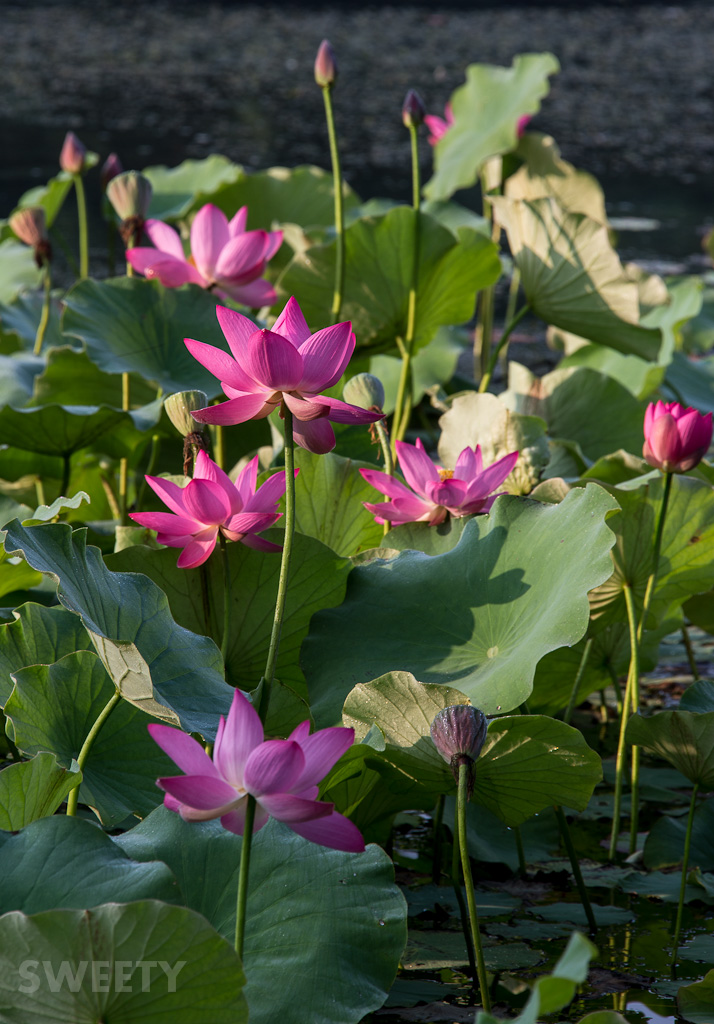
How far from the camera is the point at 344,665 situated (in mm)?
1061

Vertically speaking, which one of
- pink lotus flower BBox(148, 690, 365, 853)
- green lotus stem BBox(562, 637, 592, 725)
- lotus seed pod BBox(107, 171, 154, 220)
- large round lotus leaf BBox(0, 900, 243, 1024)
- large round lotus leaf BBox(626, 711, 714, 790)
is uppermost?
lotus seed pod BBox(107, 171, 154, 220)

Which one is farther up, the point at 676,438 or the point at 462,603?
the point at 676,438

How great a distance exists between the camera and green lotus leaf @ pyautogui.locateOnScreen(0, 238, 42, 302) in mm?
2609

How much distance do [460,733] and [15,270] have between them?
2.23 metres

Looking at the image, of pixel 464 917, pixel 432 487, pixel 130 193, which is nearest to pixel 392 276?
pixel 130 193

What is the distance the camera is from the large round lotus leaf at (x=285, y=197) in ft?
8.25

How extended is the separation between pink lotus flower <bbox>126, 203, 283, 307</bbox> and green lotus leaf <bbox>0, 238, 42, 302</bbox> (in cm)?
109

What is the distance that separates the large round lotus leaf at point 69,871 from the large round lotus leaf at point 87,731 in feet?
0.52

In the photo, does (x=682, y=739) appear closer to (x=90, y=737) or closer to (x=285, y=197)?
(x=90, y=737)

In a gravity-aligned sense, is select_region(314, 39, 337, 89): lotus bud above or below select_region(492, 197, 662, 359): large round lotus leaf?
above

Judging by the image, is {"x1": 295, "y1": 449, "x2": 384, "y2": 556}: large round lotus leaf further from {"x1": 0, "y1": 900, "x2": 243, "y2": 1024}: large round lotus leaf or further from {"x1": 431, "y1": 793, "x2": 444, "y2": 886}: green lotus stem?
{"x1": 0, "y1": 900, "x2": 243, "y2": 1024}: large round lotus leaf

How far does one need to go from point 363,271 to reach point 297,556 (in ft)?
2.71

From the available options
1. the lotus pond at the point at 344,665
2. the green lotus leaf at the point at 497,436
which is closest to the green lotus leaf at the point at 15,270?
the lotus pond at the point at 344,665

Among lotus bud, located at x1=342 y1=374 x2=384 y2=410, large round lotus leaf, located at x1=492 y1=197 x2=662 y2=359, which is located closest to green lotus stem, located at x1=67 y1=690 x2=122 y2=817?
lotus bud, located at x1=342 y1=374 x2=384 y2=410
